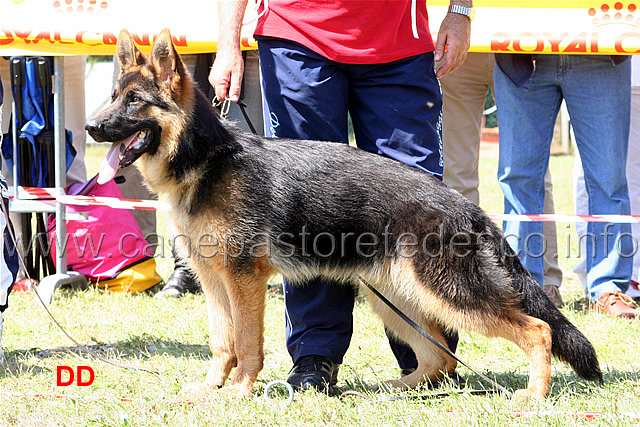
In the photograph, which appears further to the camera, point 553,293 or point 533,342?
point 553,293

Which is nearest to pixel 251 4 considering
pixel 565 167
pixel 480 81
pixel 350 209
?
pixel 480 81

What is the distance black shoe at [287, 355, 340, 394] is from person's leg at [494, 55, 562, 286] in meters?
2.01

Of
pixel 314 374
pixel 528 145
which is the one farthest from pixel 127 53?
pixel 528 145

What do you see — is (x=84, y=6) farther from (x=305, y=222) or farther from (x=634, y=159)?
(x=634, y=159)

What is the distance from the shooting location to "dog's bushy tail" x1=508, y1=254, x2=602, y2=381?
3178 millimetres

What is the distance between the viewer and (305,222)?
10.4ft

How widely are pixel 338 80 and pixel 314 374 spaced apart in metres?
1.33

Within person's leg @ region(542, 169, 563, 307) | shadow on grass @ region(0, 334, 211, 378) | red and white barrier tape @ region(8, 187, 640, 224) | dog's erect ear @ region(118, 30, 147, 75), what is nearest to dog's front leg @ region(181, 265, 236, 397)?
shadow on grass @ region(0, 334, 211, 378)

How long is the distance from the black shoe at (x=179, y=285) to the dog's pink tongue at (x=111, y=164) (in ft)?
7.59

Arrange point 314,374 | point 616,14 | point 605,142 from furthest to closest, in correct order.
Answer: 1. point 616,14
2. point 605,142
3. point 314,374

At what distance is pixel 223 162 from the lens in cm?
319

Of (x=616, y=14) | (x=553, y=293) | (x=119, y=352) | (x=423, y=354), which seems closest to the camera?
(x=423, y=354)

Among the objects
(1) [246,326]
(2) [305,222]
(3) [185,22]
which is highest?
(3) [185,22]

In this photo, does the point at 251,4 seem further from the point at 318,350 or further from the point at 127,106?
the point at 318,350
